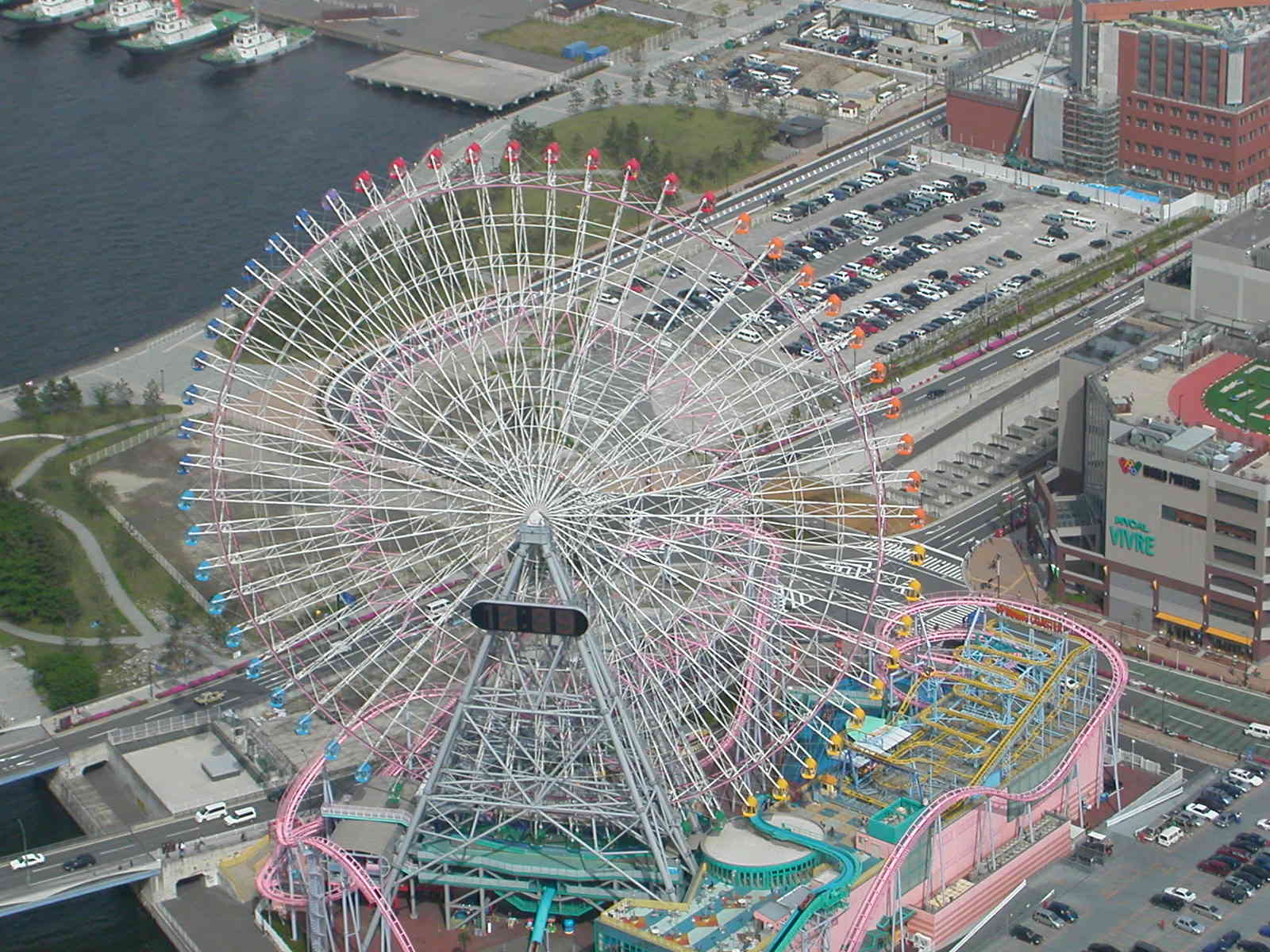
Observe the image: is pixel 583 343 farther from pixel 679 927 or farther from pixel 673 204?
pixel 673 204

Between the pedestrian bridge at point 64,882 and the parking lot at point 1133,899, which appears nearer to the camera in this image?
the parking lot at point 1133,899

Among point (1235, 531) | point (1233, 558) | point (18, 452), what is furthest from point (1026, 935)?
point (18, 452)

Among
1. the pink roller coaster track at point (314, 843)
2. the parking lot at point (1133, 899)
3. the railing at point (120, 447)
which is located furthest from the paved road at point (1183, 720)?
the railing at point (120, 447)

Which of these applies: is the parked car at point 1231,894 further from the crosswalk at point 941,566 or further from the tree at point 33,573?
the tree at point 33,573

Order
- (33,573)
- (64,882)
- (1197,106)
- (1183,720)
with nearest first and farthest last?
1. (64,882)
2. (1183,720)
3. (33,573)
4. (1197,106)

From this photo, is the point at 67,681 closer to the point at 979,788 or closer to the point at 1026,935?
the point at 979,788

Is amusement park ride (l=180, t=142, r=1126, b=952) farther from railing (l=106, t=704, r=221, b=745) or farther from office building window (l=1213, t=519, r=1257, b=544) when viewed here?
office building window (l=1213, t=519, r=1257, b=544)
